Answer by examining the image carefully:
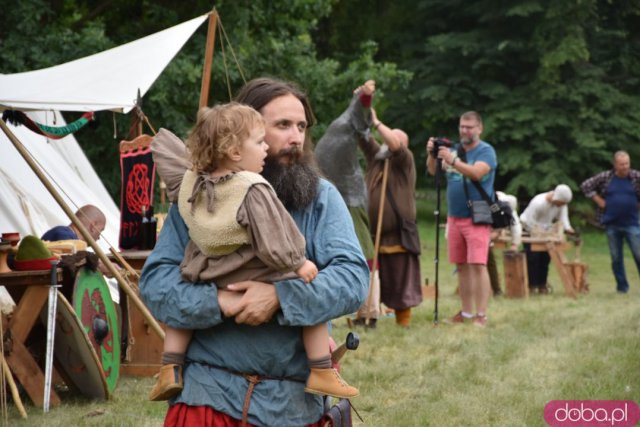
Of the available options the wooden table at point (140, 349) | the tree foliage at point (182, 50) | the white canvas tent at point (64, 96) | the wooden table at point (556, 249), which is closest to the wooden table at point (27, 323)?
the white canvas tent at point (64, 96)

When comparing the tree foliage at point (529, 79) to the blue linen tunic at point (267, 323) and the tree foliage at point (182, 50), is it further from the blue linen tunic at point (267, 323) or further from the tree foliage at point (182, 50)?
the blue linen tunic at point (267, 323)

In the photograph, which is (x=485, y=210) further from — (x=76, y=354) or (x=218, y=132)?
(x=218, y=132)

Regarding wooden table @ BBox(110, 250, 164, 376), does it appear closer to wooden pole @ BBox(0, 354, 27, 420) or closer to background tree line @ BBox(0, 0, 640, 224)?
wooden pole @ BBox(0, 354, 27, 420)

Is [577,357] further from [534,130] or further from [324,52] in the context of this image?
[324,52]

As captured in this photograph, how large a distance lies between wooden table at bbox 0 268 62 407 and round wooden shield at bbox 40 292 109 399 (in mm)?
136

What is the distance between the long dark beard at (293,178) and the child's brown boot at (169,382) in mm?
523

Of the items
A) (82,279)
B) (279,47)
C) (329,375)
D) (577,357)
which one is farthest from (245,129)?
(279,47)

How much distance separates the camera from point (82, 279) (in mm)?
5820

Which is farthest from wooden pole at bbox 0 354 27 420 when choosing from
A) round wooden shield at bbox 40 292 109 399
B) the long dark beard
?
the long dark beard

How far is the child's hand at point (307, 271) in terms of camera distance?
2.63 metres

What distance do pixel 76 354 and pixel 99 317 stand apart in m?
0.24

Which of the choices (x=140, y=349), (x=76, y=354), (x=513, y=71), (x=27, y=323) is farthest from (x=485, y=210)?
(x=513, y=71)

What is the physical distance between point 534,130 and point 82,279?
68.3 ft

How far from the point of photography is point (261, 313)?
2.63 metres
